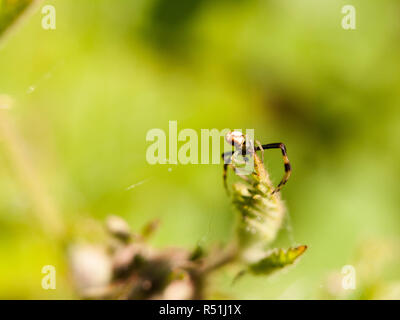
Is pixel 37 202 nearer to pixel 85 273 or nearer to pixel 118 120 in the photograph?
pixel 85 273

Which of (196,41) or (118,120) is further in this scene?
(196,41)

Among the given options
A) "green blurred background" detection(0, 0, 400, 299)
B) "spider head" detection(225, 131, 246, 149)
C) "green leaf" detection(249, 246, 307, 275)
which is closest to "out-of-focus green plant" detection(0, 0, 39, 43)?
"spider head" detection(225, 131, 246, 149)

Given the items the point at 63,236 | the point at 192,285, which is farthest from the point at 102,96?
the point at 192,285

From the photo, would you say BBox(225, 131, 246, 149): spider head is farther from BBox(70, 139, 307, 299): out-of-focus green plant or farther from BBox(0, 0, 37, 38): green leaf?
BBox(0, 0, 37, 38): green leaf

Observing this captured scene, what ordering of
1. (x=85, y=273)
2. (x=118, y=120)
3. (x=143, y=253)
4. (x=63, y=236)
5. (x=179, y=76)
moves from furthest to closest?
1. (x=179, y=76)
2. (x=118, y=120)
3. (x=63, y=236)
4. (x=85, y=273)
5. (x=143, y=253)

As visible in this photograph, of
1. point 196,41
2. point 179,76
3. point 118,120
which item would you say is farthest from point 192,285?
point 196,41

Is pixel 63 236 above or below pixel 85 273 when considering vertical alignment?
above

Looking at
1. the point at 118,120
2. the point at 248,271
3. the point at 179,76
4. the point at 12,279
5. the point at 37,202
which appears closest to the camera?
the point at 248,271
